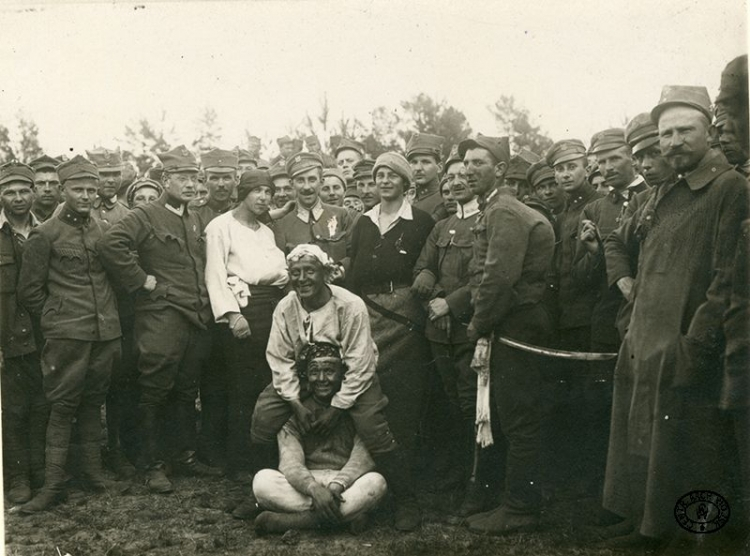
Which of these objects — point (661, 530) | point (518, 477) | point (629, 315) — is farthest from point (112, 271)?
point (661, 530)

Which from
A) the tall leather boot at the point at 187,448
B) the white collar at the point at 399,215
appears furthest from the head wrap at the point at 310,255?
the tall leather boot at the point at 187,448

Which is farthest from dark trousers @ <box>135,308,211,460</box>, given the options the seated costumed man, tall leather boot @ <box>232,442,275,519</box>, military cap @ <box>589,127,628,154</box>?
military cap @ <box>589,127,628,154</box>

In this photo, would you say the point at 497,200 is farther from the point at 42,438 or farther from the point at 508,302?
the point at 42,438

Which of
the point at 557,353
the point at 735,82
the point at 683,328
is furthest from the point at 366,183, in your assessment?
the point at 683,328

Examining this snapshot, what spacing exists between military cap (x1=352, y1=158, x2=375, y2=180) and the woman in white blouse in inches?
49.6

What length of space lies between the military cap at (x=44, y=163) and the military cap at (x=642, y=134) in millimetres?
4145

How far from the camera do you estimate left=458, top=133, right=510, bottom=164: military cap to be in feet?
15.5

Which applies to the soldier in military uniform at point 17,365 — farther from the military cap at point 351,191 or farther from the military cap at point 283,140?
the military cap at point 351,191

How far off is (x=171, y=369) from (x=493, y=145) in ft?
9.18

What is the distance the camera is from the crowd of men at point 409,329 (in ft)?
12.8

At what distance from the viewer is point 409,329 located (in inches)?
202

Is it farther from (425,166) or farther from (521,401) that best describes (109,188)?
(521,401)

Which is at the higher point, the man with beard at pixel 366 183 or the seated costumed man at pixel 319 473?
the man with beard at pixel 366 183

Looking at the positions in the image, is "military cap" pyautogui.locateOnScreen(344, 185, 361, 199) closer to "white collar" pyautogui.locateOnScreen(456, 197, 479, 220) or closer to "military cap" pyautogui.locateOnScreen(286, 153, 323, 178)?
"military cap" pyautogui.locateOnScreen(286, 153, 323, 178)
